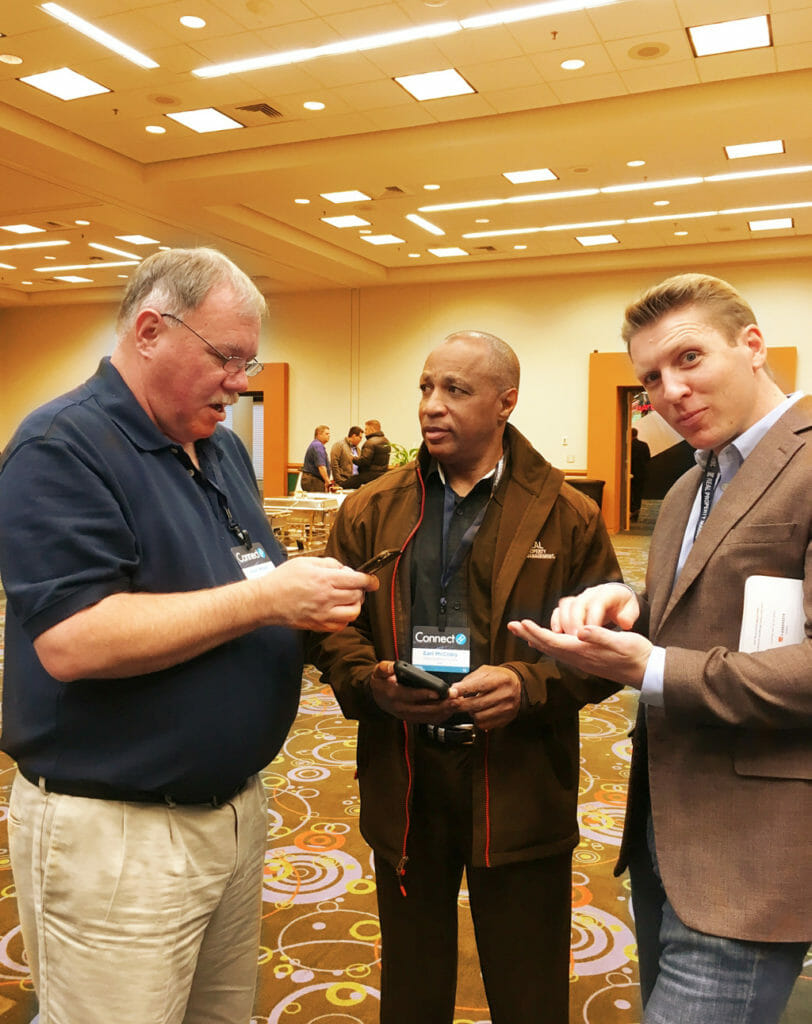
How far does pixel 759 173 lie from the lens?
369 inches

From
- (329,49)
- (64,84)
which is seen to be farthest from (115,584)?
(64,84)

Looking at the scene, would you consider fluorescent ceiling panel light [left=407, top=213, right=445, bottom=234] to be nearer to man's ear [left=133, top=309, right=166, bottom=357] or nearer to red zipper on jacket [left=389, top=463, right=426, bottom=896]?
red zipper on jacket [left=389, top=463, right=426, bottom=896]

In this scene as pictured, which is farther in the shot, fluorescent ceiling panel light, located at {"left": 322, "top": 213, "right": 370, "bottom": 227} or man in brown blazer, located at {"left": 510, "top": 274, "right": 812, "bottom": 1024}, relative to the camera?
fluorescent ceiling panel light, located at {"left": 322, "top": 213, "right": 370, "bottom": 227}

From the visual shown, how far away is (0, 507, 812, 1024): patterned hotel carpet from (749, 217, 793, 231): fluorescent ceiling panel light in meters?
9.63

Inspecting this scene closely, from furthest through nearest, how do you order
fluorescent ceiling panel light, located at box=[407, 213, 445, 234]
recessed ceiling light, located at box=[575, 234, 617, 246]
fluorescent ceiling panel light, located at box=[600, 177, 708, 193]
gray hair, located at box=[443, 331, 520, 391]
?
recessed ceiling light, located at box=[575, 234, 617, 246]
fluorescent ceiling panel light, located at box=[407, 213, 445, 234]
fluorescent ceiling panel light, located at box=[600, 177, 708, 193]
gray hair, located at box=[443, 331, 520, 391]

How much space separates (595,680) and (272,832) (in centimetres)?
205

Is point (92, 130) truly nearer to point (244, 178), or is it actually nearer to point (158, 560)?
point (244, 178)

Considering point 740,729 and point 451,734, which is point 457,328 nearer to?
point 451,734

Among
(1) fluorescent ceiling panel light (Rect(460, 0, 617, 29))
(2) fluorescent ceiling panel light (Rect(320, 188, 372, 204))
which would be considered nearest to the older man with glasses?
(1) fluorescent ceiling panel light (Rect(460, 0, 617, 29))

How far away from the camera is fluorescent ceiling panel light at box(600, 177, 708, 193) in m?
9.63

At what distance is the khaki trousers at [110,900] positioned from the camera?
1363 mm

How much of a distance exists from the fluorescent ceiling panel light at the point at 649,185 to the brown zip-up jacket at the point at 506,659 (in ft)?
29.1

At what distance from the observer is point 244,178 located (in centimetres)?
948

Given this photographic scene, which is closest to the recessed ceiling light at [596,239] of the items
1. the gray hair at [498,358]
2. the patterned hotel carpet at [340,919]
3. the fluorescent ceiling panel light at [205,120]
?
the fluorescent ceiling panel light at [205,120]
